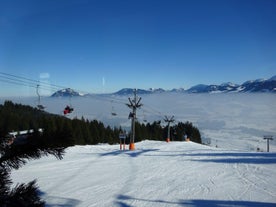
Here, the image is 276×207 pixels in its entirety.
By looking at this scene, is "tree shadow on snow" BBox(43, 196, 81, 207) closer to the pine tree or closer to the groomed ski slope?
the groomed ski slope

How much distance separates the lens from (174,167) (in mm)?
18266

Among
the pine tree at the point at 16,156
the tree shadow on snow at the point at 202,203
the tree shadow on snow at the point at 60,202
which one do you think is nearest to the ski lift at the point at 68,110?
the tree shadow on snow at the point at 60,202

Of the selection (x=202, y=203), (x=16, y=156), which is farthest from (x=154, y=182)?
(x=16, y=156)

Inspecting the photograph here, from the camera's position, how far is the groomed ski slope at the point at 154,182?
11.1m

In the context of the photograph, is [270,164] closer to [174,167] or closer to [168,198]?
[174,167]

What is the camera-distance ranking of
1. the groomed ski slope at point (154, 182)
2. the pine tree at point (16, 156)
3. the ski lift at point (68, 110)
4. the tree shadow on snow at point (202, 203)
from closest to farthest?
1. the pine tree at point (16, 156)
2. the tree shadow on snow at point (202, 203)
3. the groomed ski slope at point (154, 182)
4. the ski lift at point (68, 110)

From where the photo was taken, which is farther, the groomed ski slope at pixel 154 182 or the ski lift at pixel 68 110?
the ski lift at pixel 68 110

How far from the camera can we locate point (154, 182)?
1405cm

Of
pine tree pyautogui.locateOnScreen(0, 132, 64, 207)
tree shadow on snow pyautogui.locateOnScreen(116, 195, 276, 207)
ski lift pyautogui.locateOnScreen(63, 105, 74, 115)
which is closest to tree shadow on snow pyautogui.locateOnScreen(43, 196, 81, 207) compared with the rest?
tree shadow on snow pyautogui.locateOnScreen(116, 195, 276, 207)

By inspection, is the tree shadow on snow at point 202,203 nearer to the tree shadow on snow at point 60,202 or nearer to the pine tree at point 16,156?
the tree shadow on snow at point 60,202

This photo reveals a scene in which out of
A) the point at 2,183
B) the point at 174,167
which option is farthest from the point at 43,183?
the point at 2,183

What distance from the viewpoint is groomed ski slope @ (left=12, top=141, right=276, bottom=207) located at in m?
11.1

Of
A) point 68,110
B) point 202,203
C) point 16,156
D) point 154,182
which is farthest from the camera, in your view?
point 68,110

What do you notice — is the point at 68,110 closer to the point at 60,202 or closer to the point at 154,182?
the point at 154,182
